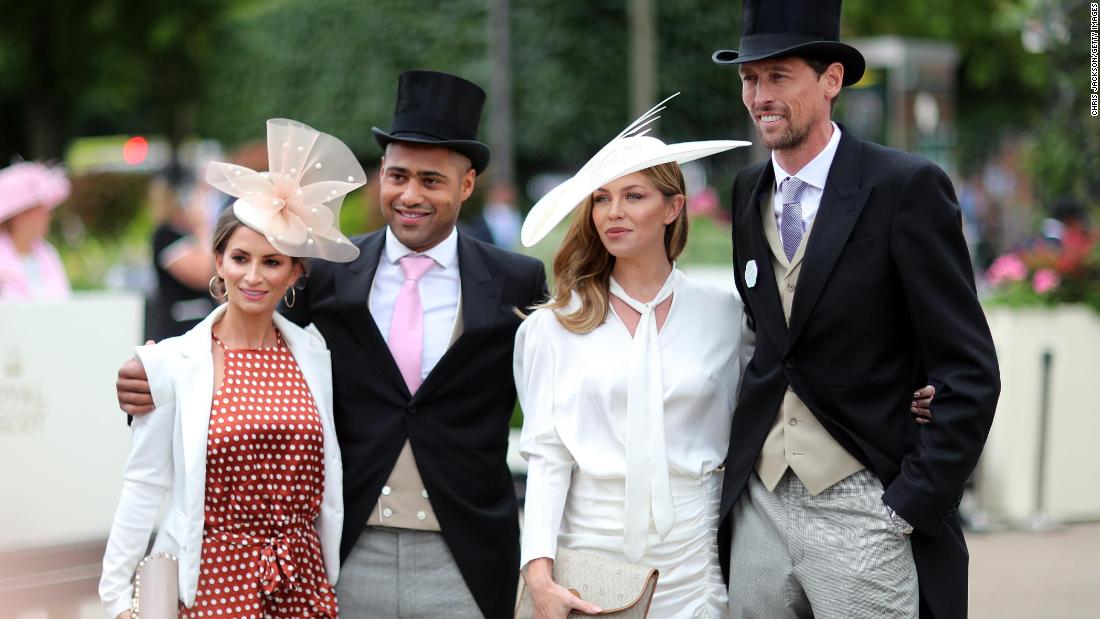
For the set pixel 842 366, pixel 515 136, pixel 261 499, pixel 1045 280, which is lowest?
pixel 261 499

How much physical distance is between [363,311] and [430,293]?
0.23 meters

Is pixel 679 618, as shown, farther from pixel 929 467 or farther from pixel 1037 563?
pixel 1037 563

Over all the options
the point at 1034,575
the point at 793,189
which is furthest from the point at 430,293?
the point at 1034,575

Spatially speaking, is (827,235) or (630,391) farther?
(630,391)

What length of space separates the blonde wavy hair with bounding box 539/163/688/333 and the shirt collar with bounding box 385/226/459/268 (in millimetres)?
365

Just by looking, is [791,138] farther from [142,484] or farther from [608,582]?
[142,484]

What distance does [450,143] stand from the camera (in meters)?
3.68

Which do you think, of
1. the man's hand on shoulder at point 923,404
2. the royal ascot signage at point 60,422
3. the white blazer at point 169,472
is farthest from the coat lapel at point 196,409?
the royal ascot signage at point 60,422

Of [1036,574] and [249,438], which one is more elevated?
[249,438]

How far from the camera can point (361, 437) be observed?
3555 mm

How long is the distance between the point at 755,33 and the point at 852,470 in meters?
1.15

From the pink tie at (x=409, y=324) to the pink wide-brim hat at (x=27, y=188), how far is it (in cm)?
483

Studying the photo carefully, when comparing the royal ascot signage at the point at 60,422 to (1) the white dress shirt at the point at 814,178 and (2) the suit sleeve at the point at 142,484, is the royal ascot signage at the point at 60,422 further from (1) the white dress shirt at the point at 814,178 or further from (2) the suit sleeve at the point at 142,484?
(1) the white dress shirt at the point at 814,178

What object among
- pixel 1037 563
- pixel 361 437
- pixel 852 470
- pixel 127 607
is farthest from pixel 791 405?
pixel 1037 563
